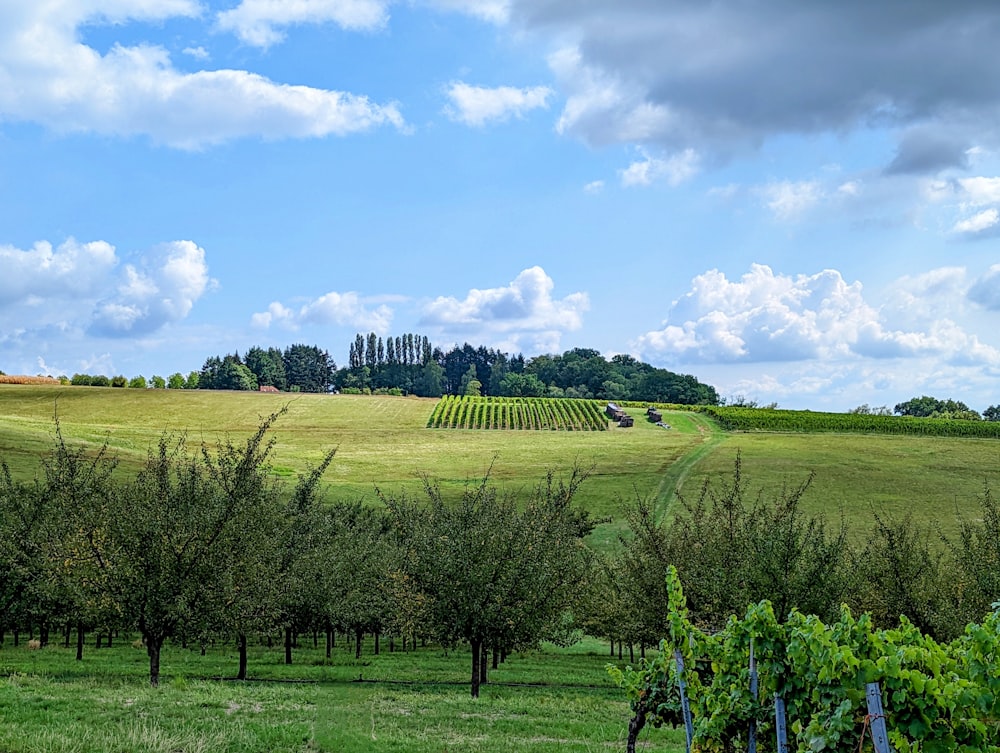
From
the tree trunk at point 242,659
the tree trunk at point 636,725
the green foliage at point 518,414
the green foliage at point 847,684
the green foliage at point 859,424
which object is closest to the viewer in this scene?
the green foliage at point 847,684

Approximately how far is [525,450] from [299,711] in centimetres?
9123

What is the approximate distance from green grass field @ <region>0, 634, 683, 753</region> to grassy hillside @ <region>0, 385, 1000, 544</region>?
2899 centimetres

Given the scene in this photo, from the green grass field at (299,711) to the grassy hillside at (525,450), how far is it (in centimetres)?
2899

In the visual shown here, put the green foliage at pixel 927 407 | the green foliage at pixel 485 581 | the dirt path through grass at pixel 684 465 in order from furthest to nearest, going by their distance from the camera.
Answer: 1. the green foliage at pixel 927 407
2. the dirt path through grass at pixel 684 465
3. the green foliage at pixel 485 581

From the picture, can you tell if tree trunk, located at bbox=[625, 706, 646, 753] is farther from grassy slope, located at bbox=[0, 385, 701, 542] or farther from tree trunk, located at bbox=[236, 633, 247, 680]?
grassy slope, located at bbox=[0, 385, 701, 542]

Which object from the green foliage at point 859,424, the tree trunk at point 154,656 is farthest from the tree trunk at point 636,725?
the green foliage at point 859,424

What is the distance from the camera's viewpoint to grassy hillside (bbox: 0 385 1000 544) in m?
77.8

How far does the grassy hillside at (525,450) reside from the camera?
77.8 meters

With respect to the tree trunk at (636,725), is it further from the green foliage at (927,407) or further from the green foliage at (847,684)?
the green foliage at (927,407)

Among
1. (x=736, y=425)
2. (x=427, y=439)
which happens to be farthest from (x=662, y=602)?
(x=736, y=425)

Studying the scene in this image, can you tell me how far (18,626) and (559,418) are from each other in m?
116

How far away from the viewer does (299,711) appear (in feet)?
58.4

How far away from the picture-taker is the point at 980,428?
120250 mm

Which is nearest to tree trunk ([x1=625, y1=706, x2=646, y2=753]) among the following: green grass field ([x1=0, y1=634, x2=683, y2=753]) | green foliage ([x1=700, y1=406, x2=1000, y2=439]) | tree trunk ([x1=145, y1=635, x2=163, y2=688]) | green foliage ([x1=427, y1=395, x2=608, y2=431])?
green grass field ([x1=0, y1=634, x2=683, y2=753])
